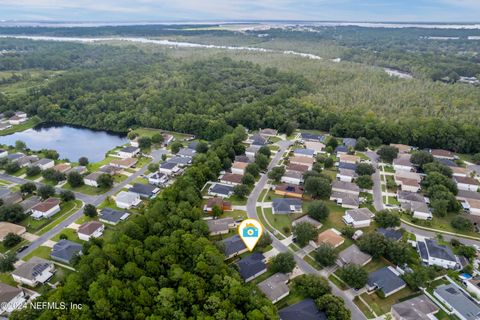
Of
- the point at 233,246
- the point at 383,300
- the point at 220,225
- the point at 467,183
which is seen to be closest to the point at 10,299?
the point at 233,246

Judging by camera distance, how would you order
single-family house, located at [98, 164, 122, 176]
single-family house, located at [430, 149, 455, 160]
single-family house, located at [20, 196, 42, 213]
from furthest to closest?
1. single-family house, located at [430, 149, 455, 160]
2. single-family house, located at [98, 164, 122, 176]
3. single-family house, located at [20, 196, 42, 213]

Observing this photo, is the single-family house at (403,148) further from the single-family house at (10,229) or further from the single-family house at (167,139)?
the single-family house at (10,229)

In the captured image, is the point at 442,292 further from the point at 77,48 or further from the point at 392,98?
the point at 77,48

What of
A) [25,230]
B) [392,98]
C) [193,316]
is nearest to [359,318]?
[193,316]

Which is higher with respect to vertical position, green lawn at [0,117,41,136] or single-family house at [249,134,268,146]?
single-family house at [249,134,268,146]

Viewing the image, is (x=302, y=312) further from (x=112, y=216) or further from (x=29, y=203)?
(x=29, y=203)

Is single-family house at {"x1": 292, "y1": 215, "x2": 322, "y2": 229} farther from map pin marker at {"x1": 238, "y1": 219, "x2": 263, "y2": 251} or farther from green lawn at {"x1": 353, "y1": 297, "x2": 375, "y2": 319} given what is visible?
green lawn at {"x1": 353, "y1": 297, "x2": 375, "y2": 319}

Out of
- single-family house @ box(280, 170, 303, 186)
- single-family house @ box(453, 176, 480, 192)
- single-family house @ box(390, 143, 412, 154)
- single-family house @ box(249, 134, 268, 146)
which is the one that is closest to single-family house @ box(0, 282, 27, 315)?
single-family house @ box(280, 170, 303, 186)
